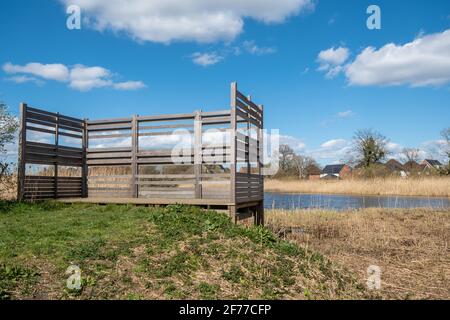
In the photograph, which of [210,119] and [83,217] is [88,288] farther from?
[210,119]

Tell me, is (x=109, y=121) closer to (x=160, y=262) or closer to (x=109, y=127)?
(x=109, y=127)

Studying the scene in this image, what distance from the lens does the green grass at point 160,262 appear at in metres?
4.98

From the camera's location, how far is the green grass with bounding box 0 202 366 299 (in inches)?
196

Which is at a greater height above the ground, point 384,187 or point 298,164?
point 298,164

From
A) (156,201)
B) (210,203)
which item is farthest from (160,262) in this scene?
(156,201)

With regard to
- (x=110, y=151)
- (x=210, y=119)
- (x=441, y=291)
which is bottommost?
(x=441, y=291)

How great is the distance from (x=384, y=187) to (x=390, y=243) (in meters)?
17.6

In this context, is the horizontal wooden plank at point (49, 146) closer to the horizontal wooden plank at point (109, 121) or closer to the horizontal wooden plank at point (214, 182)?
the horizontal wooden plank at point (109, 121)

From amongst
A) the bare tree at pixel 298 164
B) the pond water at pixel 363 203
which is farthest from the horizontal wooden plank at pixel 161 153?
the bare tree at pixel 298 164

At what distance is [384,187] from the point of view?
1024 inches

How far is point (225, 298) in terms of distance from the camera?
16.0 feet

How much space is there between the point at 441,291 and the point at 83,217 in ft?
22.5

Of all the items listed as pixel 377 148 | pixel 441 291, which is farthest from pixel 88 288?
pixel 377 148

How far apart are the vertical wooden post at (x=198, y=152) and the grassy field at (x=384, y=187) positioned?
619 inches
